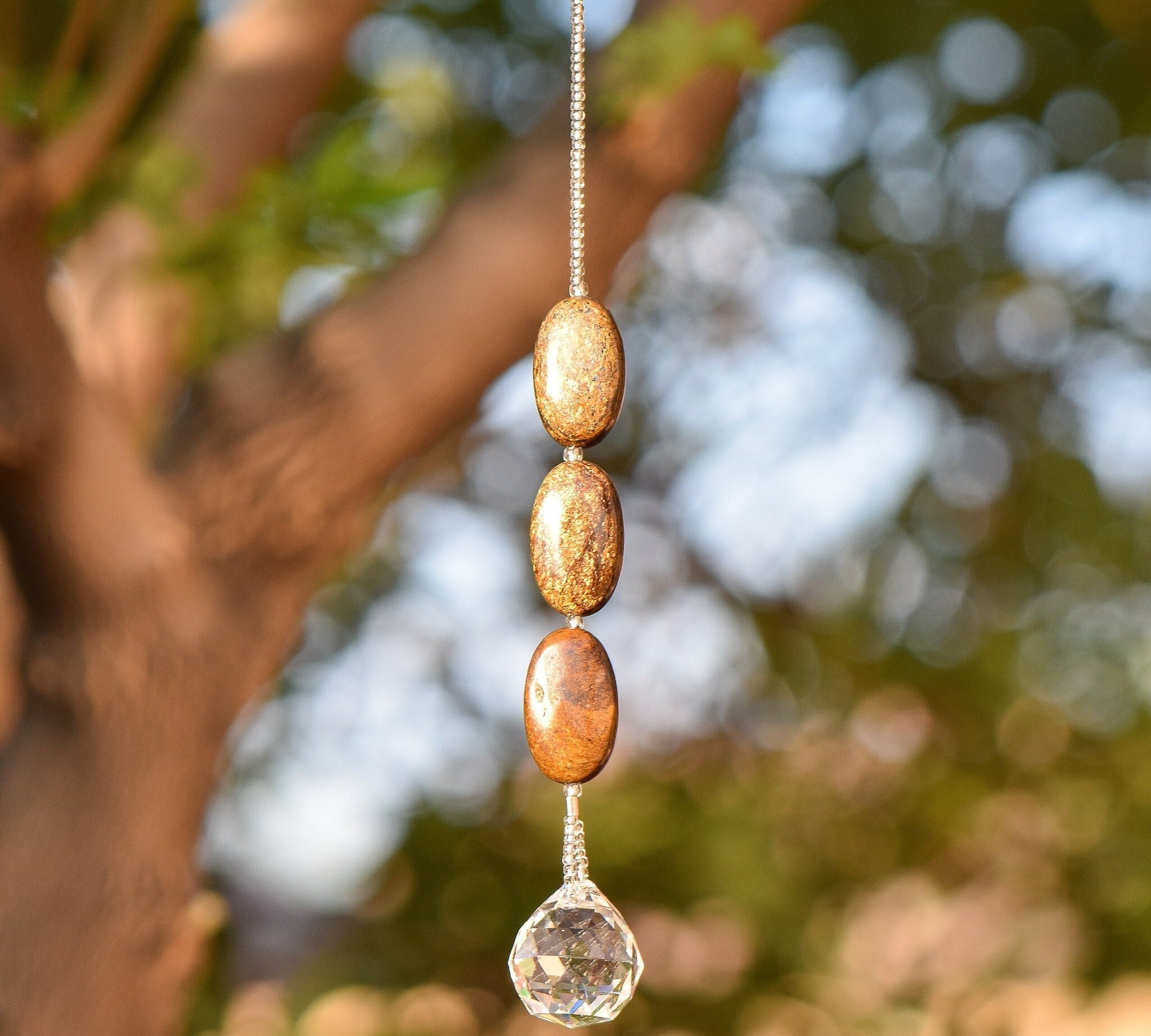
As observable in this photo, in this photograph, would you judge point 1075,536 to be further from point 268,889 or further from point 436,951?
point 268,889

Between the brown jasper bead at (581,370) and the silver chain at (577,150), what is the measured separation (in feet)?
0.06

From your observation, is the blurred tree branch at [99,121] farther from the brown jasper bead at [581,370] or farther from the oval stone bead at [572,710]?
the oval stone bead at [572,710]

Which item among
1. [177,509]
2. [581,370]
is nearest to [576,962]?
[581,370]

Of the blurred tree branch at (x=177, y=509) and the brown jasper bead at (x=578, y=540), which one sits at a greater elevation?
the brown jasper bead at (x=578, y=540)

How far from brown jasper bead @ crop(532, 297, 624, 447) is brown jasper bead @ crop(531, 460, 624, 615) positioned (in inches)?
1.1

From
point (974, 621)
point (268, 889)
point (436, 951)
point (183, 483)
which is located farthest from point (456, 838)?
point (183, 483)

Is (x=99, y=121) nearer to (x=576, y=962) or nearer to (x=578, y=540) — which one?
(x=578, y=540)

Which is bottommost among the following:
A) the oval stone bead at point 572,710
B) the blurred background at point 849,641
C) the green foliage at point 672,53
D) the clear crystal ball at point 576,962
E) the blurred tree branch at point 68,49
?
the blurred background at point 849,641

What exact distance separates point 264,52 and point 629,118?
0.57 meters

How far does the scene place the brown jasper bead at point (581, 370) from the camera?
711 millimetres

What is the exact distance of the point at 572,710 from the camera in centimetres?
70

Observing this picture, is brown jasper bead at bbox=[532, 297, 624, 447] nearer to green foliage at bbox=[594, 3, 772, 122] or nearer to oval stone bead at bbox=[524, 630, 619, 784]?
oval stone bead at bbox=[524, 630, 619, 784]

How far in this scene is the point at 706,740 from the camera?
2.25 m

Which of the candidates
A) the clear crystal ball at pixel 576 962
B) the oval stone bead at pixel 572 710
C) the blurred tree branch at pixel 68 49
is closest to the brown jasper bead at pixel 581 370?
the oval stone bead at pixel 572 710
